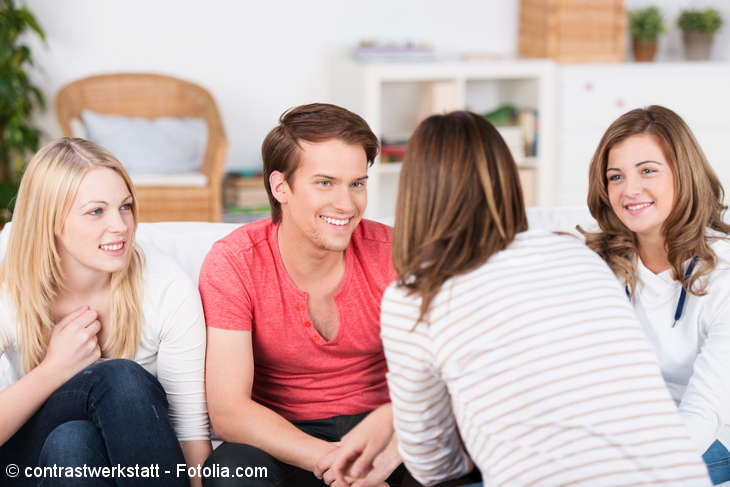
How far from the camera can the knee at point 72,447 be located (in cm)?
145

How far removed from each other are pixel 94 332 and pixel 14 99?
8.32ft

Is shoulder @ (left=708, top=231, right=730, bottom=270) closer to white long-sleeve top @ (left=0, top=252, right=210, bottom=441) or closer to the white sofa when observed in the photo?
the white sofa

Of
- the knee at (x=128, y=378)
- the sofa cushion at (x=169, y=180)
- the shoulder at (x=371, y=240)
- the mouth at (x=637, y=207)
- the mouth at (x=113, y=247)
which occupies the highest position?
the mouth at (x=637, y=207)

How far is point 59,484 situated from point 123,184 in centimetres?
58

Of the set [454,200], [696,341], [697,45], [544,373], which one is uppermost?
[697,45]

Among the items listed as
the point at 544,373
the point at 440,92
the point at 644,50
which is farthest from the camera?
the point at 644,50

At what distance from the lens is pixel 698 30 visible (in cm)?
446

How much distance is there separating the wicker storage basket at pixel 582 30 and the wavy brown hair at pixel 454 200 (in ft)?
10.5

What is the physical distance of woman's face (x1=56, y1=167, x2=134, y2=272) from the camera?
161 centimetres

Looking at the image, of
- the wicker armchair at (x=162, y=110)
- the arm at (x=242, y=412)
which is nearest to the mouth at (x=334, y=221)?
the arm at (x=242, y=412)

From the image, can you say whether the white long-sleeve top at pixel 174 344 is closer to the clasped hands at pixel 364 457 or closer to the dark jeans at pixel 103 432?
the dark jeans at pixel 103 432

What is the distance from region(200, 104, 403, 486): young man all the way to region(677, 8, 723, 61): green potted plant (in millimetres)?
3395

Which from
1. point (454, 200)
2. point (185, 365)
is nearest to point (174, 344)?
point (185, 365)

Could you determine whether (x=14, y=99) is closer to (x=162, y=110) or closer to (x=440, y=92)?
(x=162, y=110)
